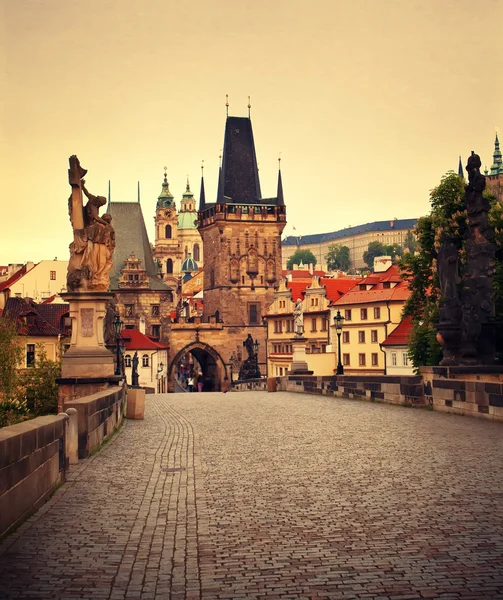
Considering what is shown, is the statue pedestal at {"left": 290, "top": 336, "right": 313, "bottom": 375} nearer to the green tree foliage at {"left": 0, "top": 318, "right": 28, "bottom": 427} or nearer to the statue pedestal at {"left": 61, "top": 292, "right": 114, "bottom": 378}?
the green tree foliage at {"left": 0, "top": 318, "right": 28, "bottom": 427}

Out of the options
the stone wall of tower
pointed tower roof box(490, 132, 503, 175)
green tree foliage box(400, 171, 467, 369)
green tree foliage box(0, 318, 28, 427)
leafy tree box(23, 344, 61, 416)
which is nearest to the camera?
green tree foliage box(400, 171, 467, 369)

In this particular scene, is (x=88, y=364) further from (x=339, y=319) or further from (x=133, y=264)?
(x=133, y=264)

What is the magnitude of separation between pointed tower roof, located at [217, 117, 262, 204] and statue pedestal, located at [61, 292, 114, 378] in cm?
10049

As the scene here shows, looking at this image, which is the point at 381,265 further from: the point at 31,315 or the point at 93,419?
the point at 93,419

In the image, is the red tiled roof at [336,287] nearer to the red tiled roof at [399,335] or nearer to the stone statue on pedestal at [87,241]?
the red tiled roof at [399,335]

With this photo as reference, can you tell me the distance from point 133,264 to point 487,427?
10323 cm

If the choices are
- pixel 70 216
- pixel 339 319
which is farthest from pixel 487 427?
pixel 339 319

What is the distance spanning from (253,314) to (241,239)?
9.70 m

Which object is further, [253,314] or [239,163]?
[239,163]

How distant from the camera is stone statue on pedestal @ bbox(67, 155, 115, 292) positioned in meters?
22.4

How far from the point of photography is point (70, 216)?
75.8 feet

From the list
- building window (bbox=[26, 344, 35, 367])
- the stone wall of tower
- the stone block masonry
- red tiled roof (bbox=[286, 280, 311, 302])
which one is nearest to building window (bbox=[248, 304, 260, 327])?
the stone wall of tower

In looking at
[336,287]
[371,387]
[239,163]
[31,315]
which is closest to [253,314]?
[239,163]

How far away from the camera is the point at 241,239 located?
121 meters
